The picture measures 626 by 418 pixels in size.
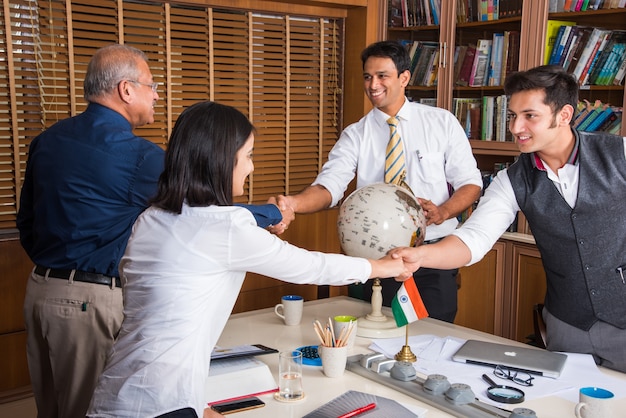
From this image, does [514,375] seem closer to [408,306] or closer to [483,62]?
[408,306]

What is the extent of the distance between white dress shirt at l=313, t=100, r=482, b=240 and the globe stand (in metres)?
0.60

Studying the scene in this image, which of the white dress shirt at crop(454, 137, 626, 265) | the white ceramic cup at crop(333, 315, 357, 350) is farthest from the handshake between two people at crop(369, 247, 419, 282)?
the white dress shirt at crop(454, 137, 626, 265)

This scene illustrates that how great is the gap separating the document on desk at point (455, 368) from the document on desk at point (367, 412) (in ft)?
0.78

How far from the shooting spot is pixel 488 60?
4.35 m

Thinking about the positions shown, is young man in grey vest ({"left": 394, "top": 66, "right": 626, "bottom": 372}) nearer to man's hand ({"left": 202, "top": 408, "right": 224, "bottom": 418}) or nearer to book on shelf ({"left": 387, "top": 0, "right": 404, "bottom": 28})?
man's hand ({"left": 202, "top": 408, "right": 224, "bottom": 418})

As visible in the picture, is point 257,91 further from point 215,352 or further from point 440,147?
point 215,352

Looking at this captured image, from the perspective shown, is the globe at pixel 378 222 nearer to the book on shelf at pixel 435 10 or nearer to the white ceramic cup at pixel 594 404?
the white ceramic cup at pixel 594 404

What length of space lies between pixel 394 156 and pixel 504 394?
1.42 metres

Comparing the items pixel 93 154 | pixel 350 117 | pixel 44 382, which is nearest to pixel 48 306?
pixel 44 382

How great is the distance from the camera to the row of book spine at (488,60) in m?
4.18

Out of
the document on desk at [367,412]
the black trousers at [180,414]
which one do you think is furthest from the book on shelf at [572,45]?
the black trousers at [180,414]

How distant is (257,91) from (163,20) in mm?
779

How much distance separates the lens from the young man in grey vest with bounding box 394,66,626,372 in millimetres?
2348

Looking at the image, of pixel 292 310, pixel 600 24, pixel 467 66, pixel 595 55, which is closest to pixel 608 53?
pixel 595 55
